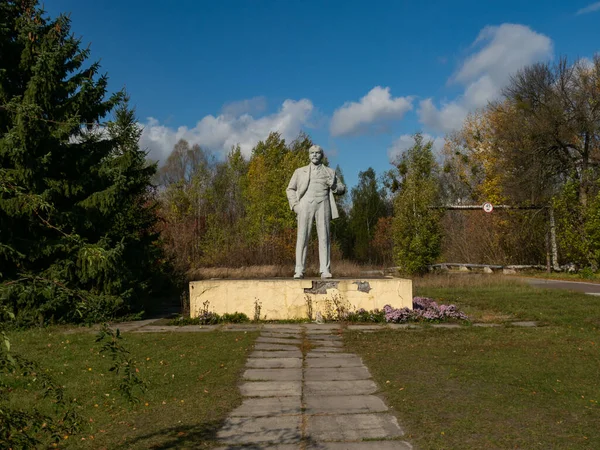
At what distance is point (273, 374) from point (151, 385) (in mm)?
1449

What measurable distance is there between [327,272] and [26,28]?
7.72 metres

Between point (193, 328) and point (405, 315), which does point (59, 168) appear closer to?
point (193, 328)

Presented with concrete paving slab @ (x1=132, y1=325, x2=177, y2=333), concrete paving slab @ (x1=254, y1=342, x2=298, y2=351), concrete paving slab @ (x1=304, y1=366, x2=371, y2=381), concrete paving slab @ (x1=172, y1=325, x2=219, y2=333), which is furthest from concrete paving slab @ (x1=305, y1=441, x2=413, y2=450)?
concrete paving slab @ (x1=132, y1=325, x2=177, y2=333)

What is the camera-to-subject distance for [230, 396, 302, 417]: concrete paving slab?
4.73 meters

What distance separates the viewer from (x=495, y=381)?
5.71 meters

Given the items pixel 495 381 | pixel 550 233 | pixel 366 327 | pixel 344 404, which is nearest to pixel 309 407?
pixel 344 404

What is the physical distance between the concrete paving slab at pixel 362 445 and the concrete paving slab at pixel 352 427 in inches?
4.1

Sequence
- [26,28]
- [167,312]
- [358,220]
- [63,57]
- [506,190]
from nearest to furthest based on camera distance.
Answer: [26,28], [63,57], [167,312], [506,190], [358,220]

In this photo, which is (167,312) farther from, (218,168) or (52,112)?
(218,168)

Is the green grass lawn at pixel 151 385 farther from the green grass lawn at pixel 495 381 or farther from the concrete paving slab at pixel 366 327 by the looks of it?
the concrete paving slab at pixel 366 327

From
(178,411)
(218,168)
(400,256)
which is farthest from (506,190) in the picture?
(218,168)

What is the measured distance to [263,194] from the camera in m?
32.1

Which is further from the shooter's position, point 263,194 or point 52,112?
point 263,194

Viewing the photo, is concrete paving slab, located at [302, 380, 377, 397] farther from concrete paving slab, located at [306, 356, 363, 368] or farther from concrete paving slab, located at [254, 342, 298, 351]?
concrete paving slab, located at [254, 342, 298, 351]
